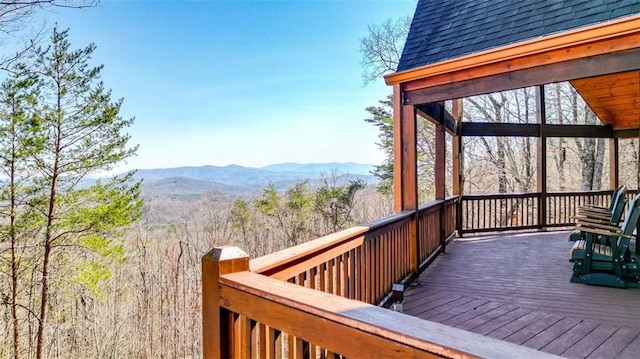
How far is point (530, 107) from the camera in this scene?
1480 centimetres

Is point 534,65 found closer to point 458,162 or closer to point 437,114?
point 437,114

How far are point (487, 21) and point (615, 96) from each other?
3912 millimetres

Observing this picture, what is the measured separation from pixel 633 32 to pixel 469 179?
12925 mm

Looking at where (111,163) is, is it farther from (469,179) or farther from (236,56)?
(469,179)

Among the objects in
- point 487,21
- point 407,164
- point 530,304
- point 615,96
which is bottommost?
point 530,304

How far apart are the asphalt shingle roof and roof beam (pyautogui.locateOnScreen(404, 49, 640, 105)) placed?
339 mm

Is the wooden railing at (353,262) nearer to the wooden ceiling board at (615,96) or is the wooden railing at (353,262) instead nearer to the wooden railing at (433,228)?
the wooden railing at (433,228)

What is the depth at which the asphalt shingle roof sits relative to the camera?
3.36 meters

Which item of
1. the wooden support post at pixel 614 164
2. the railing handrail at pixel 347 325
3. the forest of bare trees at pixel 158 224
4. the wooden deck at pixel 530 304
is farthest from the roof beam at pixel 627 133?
the railing handrail at pixel 347 325

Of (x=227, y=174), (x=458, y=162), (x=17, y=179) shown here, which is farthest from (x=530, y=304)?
(x=227, y=174)

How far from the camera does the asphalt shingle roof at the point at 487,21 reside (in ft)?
11.0

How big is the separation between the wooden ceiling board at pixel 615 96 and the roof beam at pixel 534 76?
2.14 m

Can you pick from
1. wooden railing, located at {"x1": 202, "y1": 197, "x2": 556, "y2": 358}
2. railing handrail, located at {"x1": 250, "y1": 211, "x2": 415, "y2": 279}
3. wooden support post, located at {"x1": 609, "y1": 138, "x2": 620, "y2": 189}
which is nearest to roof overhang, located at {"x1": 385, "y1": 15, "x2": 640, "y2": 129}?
railing handrail, located at {"x1": 250, "y1": 211, "x2": 415, "y2": 279}

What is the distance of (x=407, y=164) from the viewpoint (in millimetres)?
4375
